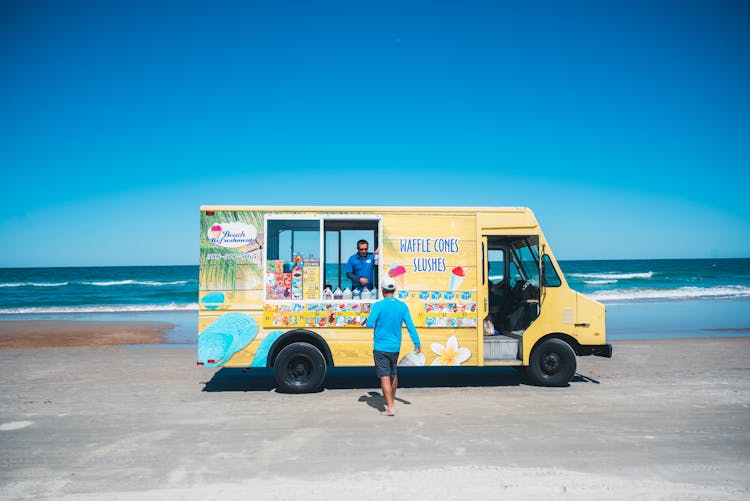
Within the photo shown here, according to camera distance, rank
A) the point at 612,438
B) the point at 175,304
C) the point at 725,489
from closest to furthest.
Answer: the point at 725,489, the point at 612,438, the point at 175,304

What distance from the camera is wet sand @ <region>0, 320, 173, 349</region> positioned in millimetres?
13086

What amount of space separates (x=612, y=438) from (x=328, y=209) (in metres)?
5.04

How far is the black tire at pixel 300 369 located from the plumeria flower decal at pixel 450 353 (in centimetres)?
186

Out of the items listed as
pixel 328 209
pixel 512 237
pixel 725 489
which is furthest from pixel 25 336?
pixel 725 489

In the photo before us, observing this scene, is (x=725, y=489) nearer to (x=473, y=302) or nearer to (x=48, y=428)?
(x=473, y=302)

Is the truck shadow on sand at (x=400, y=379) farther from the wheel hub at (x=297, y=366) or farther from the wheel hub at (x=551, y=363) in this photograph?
the wheel hub at (x=297, y=366)

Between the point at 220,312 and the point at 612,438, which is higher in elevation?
the point at 220,312

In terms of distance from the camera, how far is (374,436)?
5.18 meters

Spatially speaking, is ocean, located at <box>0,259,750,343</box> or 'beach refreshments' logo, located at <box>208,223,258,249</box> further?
ocean, located at <box>0,259,750,343</box>

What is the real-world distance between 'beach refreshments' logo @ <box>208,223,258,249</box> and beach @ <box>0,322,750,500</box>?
8.00 ft

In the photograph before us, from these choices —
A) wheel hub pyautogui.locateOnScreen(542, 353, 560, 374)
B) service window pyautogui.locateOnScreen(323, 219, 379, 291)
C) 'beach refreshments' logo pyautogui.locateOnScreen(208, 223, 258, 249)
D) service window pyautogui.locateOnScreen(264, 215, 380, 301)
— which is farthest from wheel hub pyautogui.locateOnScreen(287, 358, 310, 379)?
wheel hub pyautogui.locateOnScreen(542, 353, 560, 374)

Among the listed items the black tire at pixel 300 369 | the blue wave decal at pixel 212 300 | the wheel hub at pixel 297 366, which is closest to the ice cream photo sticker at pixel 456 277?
the black tire at pixel 300 369

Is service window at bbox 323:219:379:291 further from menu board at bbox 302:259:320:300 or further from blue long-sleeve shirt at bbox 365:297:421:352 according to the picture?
blue long-sleeve shirt at bbox 365:297:421:352

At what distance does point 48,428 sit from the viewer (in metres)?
5.52
